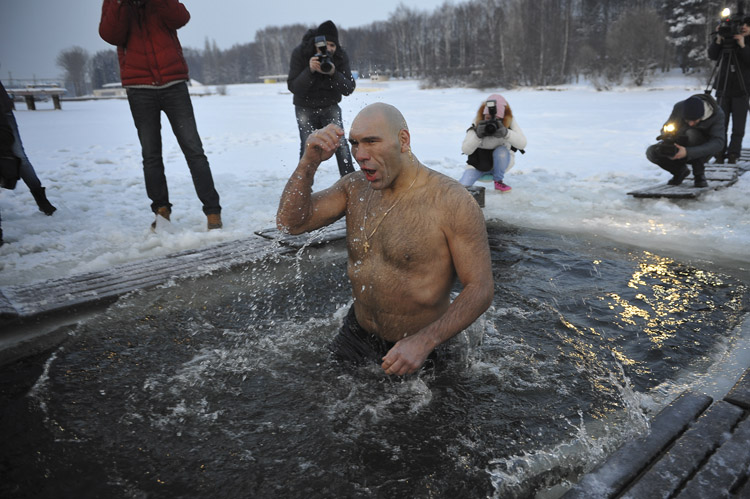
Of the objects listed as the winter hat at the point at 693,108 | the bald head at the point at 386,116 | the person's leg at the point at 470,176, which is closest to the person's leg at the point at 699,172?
the winter hat at the point at 693,108

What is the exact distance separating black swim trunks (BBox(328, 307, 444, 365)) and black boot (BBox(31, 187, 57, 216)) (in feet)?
15.0

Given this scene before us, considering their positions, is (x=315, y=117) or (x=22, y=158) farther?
(x=315, y=117)

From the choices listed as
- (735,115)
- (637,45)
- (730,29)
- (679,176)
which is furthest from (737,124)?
(637,45)

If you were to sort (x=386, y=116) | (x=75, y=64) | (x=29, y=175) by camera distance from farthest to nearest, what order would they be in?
(x=75, y=64) < (x=29, y=175) < (x=386, y=116)

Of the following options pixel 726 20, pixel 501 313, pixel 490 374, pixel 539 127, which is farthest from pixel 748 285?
pixel 539 127

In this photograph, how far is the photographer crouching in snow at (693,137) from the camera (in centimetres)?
588

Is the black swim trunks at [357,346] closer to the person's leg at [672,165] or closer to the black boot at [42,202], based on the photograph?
the black boot at [42,202]

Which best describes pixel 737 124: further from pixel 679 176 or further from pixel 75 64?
pixel 75 64

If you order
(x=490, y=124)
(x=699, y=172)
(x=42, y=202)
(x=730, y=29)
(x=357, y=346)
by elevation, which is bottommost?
(x=357, y=346)

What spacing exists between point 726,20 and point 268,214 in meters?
6.36

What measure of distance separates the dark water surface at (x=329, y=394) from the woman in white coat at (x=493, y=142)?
295 cm

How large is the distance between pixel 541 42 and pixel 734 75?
3089cm

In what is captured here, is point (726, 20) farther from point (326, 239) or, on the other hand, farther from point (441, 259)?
point (441, 259)

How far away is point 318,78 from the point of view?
5707 millimetres
